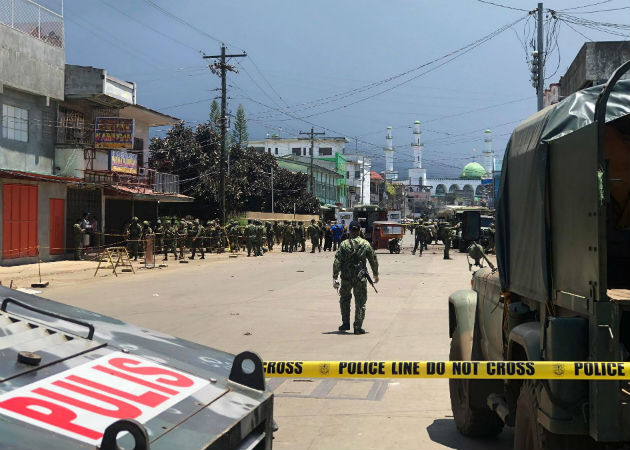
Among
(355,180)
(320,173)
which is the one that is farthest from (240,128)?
(355,180)

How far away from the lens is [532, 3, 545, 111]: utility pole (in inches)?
1006

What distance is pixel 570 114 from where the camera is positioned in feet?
12.5

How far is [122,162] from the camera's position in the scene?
29.1m

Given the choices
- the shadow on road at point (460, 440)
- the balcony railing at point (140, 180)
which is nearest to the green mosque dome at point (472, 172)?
the balcony railing at point (140, 180)

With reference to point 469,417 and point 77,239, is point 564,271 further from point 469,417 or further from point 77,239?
point 77,239

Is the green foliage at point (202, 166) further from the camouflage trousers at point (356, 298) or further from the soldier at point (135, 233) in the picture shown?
the camouflage trousers at point (356, 298)

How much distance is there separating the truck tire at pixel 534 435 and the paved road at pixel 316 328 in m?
1.73

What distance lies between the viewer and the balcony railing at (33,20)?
23609 mm

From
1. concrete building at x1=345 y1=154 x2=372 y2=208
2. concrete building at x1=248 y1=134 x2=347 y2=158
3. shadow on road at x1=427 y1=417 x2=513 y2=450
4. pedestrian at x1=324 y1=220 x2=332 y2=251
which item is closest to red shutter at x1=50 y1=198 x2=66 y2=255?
pedestrian at x1=324 y1=220 x2=332 y2=251

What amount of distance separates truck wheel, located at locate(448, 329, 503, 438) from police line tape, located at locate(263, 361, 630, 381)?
5.45ft

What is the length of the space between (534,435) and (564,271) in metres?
0.81

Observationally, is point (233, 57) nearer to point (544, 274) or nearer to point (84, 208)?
point (84, 208)

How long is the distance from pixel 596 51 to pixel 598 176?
2443cm

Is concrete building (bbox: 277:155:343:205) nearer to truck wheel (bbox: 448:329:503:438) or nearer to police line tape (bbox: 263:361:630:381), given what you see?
truck wheel (bbox: 448:329:503:438)
